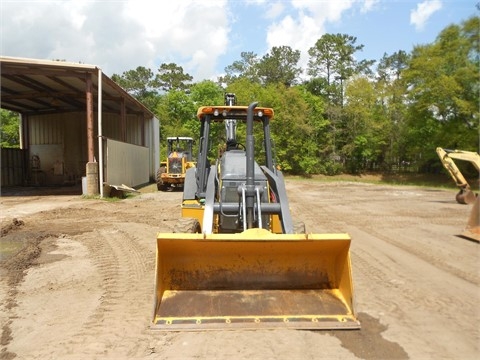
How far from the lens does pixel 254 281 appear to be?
4.13m

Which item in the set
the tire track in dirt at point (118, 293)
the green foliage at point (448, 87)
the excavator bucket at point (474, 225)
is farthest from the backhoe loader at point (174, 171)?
the green foliage at point (448, 87)

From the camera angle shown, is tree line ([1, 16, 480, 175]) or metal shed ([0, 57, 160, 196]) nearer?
metal shed ([0, 57, 160, 196])

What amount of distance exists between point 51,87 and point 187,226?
17234 millimetres

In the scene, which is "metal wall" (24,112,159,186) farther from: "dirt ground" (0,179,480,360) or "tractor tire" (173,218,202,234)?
"tractor tire" (173,218,202,234)

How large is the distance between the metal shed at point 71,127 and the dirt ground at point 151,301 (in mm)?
7669

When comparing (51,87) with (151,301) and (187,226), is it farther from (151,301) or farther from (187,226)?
(151,301)

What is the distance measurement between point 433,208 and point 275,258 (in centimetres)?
1117

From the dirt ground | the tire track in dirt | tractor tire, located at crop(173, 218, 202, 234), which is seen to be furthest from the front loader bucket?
tractor tire, located at crop(173, 218, 202, 234)

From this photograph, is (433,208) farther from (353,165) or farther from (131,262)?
(353,165)

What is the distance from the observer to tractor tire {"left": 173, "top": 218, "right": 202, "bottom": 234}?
5211mm


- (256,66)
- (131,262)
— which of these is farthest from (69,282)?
(256,66)

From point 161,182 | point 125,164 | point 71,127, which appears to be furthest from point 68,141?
point 161,182

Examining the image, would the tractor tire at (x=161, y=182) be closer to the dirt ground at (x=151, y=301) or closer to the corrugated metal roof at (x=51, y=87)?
the corrugated metal roof at (x=51, y=87)

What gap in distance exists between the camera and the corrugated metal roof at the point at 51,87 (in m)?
15.2
